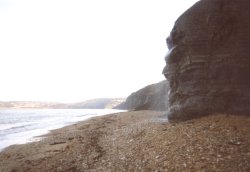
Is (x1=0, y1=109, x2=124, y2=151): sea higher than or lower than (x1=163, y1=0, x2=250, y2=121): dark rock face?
lower

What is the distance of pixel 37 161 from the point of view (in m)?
17.2

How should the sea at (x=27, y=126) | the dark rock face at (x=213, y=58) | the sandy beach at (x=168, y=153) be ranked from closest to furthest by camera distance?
the sandy beach at (x=168, y=153), the dark rock face at (x=213, y=58), the sea at (x=27, y=126)

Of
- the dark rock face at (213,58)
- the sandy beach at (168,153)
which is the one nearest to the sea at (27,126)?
the sandy beach at (168,153)

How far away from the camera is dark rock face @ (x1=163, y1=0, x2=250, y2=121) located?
16906 mm

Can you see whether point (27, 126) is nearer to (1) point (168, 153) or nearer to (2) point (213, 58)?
(2) point (213, 58)

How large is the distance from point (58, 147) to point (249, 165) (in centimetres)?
1572

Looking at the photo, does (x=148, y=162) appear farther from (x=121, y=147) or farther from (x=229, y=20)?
(x=229, y=20)

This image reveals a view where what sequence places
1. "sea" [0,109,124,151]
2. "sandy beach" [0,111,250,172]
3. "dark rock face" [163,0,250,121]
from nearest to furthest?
1. "sandy beach" [0,111,250,172]
2. "dark rock face" [163,0,250,121]
3. "sea" [0,109,124,151]

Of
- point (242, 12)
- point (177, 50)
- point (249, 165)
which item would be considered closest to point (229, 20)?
point (242, 12)

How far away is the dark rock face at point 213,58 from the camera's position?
666 inches

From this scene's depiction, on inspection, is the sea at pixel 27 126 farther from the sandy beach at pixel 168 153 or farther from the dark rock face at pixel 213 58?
the dark rock face at pixel 213 58

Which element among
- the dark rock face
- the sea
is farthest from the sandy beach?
the sea

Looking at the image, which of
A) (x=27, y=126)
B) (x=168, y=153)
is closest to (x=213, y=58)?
(x=168, y=153)

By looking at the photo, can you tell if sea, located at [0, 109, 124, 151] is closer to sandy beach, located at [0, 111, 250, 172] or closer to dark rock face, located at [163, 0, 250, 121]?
sandy beach, located at [0, 111, 250, 172]
